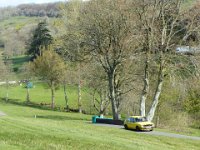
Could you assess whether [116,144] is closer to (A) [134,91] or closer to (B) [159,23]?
(B) [159,23]

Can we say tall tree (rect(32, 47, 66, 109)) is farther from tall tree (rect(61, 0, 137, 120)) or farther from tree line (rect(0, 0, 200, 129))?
tall tree (rect(61, 0, 137, 120))

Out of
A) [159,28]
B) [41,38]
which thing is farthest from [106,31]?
[41,38]

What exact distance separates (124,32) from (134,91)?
478 inches

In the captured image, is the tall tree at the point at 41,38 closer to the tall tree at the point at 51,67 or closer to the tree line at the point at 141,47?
the tall tree at the point at 51,67

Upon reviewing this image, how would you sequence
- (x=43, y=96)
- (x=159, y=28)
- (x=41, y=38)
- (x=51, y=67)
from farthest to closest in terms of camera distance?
(x=41, y=38)
(x=43, y=96)
(x=51, y=67)
(x=159, y=28)

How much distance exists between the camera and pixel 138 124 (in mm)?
30688

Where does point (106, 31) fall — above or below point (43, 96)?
above

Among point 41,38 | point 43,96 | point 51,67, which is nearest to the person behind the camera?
point 51,67

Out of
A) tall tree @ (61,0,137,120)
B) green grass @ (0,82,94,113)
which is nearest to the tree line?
tall tree @ (61,0,137,120)

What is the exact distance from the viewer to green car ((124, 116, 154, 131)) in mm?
30203

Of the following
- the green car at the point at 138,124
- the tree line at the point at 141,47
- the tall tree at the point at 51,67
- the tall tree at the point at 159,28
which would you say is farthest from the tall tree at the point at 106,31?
the tall tree at the point at 51,67

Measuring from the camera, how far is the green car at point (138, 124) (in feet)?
99.1

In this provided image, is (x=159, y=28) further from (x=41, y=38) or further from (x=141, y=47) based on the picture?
(x=41, y=38)

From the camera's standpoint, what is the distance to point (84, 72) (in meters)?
51.1
